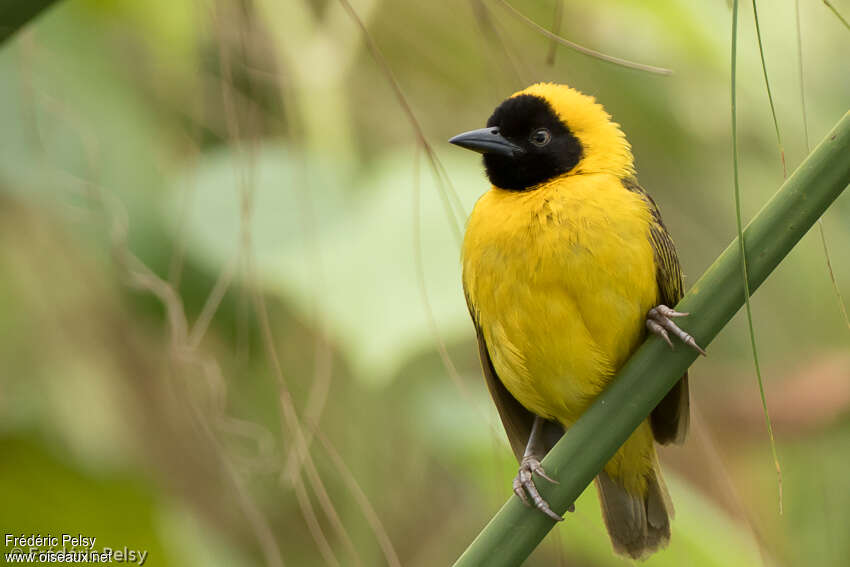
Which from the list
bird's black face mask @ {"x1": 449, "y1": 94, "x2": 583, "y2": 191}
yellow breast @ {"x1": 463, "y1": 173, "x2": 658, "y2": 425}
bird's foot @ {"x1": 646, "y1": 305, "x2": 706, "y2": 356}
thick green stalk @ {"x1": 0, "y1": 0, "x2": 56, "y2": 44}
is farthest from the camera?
bird's black face mask @ {"x1": 449, "y1": 94, "x2": 583, "y2": 191}

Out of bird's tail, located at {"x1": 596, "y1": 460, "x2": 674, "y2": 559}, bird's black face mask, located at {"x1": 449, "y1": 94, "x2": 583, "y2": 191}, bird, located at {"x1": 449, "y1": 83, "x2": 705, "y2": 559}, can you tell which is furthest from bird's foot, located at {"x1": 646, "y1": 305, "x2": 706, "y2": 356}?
bird's tail, located at {"x1": 596, "y1": 460, "x2": 674, "y2": 559}

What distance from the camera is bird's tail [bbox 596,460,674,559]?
226cm

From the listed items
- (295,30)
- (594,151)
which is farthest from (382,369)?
(295,30)

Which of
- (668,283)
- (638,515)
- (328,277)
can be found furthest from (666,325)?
(328,277)

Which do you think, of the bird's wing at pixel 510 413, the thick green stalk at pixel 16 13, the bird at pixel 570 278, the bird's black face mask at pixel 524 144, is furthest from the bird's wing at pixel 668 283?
the thick green stalk at pixel 16 13

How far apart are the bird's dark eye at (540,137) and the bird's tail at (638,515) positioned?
0.86m

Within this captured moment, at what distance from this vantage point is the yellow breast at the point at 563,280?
1.92 m

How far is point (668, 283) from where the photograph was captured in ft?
6.59

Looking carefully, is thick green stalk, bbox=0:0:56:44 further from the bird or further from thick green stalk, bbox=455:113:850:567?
the bird

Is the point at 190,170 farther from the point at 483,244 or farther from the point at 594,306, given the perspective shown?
the point at 594,306

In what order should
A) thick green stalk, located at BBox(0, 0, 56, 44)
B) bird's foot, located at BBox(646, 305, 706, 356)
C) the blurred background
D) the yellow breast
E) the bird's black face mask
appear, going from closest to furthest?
thick green stalk, located at BBox(0, 0, 56, 44) → bird's foot, located at BBox(646, 305, 706, 356) → the yellow breast → the bird's black face mask → the blurred background

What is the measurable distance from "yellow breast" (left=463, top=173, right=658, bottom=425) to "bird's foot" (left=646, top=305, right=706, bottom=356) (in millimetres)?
84

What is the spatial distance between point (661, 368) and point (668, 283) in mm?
790

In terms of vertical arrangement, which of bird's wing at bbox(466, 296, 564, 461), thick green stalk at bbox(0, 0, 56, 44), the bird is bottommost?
bird's wing at bbox(466, 296, 564, 461)
